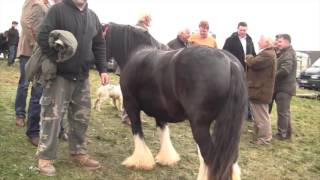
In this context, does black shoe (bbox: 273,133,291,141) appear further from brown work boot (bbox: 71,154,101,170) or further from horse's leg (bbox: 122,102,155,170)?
brown work boot (bbox: 71,154,101,170)

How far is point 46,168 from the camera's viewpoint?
16.4 feet

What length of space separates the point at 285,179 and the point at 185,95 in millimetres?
2172

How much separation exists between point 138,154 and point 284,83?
3.80 meters

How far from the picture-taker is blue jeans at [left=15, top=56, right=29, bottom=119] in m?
6.06

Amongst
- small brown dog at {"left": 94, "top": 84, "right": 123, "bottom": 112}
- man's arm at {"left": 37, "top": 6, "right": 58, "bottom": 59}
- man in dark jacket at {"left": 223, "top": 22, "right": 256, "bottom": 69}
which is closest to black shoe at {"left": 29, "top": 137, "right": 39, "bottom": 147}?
man's arm at {"left": 37, "top": 6, "right": 58, "bottom": 59}

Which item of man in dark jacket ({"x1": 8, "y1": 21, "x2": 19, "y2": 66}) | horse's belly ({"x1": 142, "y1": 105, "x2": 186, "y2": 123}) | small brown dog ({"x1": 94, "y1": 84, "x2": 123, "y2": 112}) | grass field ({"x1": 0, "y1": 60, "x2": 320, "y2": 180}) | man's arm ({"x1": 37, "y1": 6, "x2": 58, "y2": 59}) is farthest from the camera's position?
man in dark jacket ({"x1": 8, "y1": 21, "x2": 19, "y2": 66})

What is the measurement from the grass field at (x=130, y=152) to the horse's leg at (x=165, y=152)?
0.33 feet

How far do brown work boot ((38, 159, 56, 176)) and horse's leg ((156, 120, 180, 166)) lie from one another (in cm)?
155

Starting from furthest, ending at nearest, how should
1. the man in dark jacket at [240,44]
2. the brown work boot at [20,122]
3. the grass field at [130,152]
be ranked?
the man in dark jacket at [240,44]
the brown work boot at [20,122]
the grass field at [130,152]

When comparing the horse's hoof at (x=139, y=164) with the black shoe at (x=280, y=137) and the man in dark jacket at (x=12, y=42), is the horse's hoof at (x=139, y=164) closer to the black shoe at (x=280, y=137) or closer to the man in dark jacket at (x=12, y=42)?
the black shoe at (x=280, y=137)

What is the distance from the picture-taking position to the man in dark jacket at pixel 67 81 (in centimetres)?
482

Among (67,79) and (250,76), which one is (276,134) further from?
(67,79)

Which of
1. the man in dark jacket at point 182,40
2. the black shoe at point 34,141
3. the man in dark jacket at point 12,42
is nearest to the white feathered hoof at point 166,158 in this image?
the black shoe at point 34,141

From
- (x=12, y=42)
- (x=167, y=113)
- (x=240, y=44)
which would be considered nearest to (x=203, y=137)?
(x=167, y=113)
